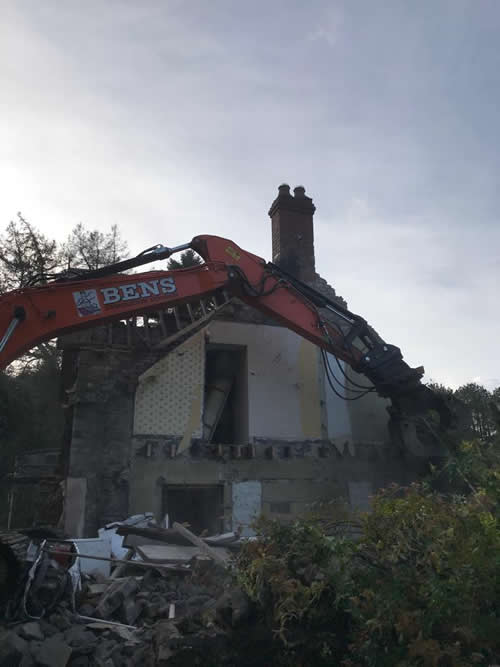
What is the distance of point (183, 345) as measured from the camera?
10477 millimetres

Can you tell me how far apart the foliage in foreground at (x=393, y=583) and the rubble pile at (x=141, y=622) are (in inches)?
13.6

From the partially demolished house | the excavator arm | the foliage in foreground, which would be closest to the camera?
the foliage in foreground

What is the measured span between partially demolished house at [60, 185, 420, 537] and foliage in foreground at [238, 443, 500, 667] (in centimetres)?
480

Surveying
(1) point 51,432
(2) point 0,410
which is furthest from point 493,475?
(1) point 51,432

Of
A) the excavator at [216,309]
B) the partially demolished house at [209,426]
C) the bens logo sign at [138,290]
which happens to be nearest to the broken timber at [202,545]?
the partially demolished house at [209,426]

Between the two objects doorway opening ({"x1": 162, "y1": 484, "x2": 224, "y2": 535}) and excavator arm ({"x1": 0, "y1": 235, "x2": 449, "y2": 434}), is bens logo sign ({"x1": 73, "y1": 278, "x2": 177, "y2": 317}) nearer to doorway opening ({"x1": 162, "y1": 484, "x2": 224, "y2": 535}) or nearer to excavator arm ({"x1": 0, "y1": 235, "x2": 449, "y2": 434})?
excavator arm ({"x1": 0, "y1": 235, "x2": 449, "y2": 434})

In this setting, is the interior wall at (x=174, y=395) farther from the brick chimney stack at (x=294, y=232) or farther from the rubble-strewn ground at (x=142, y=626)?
the brick chimney stack at (x=294, y=232)

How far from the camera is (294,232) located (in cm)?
1344

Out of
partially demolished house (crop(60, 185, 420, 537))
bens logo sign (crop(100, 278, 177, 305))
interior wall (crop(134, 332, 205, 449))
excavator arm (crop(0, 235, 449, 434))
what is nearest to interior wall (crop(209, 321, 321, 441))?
partially demolished house (crop(60, 185, 420, 537))

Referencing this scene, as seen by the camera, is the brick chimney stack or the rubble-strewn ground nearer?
the rubble-strewn ground

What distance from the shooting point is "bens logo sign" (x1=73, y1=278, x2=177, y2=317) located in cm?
798

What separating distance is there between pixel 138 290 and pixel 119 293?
0.31 meters

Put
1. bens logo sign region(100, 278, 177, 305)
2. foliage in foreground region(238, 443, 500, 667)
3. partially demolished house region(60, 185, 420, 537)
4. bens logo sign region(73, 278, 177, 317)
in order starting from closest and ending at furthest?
foliage in foreground region(238, 443, 500, 667), bens logo sign region(73, 278, 177, 317), bens logo sign region(100, 278, 177, 305), partially demolished house region(60, 185, 420, 537)

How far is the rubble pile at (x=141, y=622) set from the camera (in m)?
3.67
